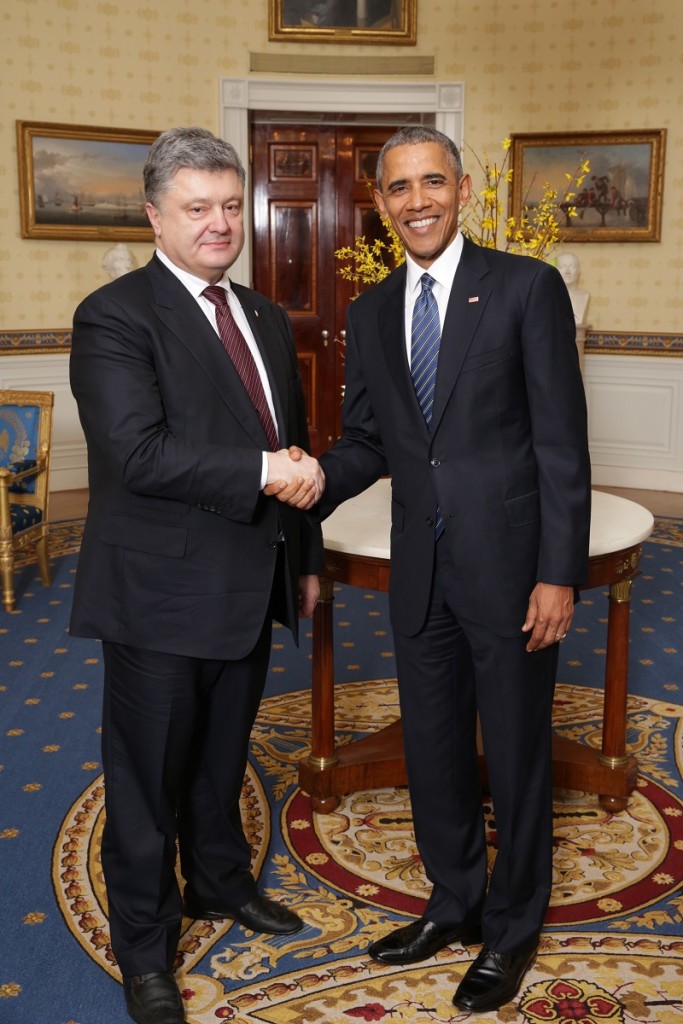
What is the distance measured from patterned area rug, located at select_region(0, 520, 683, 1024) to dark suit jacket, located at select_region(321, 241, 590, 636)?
0.95 m

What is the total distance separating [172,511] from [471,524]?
0.70 meters

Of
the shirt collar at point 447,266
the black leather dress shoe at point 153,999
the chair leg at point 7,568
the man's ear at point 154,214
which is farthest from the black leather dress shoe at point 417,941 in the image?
the chair leg at point 7,568

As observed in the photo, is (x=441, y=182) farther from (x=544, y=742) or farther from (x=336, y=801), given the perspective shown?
(x=336, y=801)

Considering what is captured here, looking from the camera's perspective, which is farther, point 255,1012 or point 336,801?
point 336,801

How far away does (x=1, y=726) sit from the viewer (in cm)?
434

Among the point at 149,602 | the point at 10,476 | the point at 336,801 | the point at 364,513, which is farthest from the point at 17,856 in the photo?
the point at 10,476

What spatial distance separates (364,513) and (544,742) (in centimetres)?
130

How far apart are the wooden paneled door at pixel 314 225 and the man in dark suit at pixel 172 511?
690cm

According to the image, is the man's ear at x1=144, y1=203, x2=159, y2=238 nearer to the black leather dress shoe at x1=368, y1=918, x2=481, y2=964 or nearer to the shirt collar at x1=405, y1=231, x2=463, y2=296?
the shirt collar at x1=405, y1=231, x2=463, y2=296

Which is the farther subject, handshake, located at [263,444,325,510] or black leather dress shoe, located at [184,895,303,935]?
black leather dress shoe, located at [184,895,303,935]

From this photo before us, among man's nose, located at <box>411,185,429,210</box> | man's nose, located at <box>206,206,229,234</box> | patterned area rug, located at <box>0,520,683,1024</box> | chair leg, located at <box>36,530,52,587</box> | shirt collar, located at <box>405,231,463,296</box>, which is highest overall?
man's nose, located at <box>411,185,429,210</box>

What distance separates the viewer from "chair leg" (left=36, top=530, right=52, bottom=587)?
20.9ft

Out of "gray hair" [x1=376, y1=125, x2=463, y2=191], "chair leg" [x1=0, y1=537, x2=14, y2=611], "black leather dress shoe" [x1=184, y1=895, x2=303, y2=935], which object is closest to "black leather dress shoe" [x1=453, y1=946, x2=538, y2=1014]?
"black leather dress shoe" [x1=184, y1=895, x2=303, y2=935]

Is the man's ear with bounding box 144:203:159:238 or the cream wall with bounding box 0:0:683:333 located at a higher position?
the cream wall with bounding box 0:0:683:333
